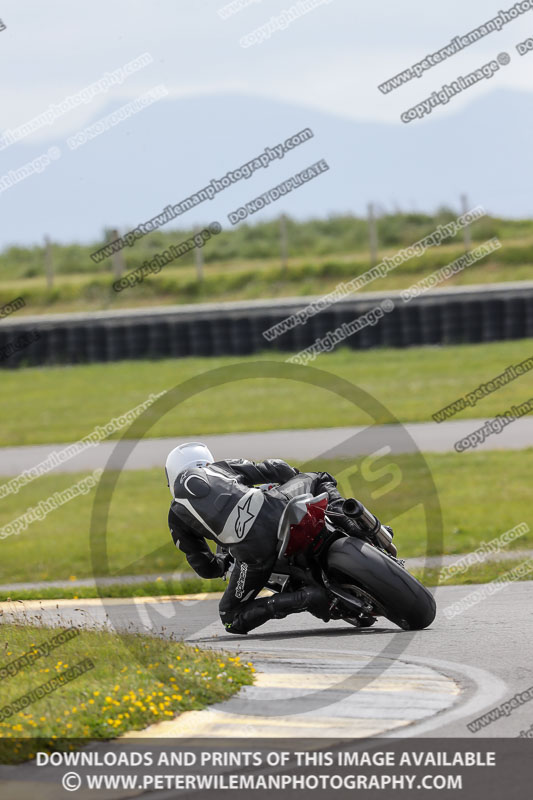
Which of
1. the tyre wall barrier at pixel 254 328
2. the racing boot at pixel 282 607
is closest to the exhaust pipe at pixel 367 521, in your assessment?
the racing boot at pixel 282 607

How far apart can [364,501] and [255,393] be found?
10474 millimetres

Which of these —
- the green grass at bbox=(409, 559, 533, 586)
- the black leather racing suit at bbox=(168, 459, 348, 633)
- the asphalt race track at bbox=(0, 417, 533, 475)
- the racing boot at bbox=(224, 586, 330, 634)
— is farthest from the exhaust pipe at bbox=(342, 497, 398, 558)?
the asphalt race track at bbox=(0, 417, 533, 475)

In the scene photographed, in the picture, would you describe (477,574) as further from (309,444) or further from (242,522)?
(309,444)

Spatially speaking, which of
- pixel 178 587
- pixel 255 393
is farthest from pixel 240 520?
pixel 255 393

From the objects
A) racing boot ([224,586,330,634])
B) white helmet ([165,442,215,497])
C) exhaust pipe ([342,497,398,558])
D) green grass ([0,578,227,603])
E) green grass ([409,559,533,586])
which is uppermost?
white helmet ([165,442,215,497])

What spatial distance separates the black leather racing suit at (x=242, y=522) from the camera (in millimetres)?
7254

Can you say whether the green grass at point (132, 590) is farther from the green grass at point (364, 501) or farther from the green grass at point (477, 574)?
the green grass at point (477, 574)

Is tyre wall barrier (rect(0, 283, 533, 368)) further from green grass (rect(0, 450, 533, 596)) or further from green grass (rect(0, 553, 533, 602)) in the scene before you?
green grass (rect(0, 553, 533, 602))

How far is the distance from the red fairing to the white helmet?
0.73m

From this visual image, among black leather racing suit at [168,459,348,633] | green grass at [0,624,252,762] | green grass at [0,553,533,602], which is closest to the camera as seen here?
green grass at [0,624,252,762]

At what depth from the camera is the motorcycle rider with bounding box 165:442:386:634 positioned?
7258mm

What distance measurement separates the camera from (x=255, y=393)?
24469 mm

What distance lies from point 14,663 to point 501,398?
1504 centimetres

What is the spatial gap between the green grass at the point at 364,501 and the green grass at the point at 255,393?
369 centimetres
